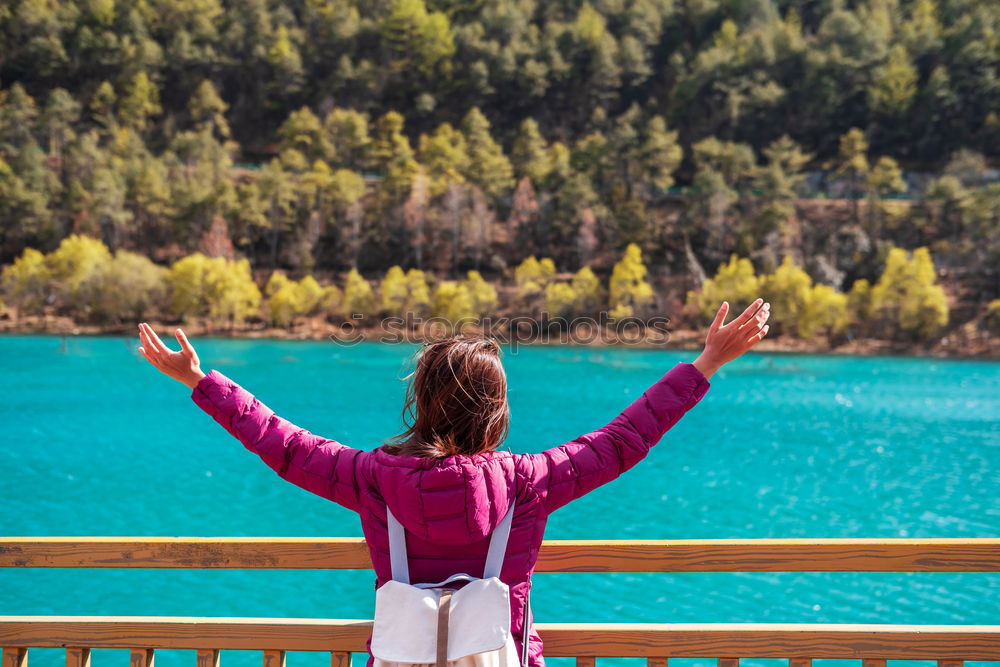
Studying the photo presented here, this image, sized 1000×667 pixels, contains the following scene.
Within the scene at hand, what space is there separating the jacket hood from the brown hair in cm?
4

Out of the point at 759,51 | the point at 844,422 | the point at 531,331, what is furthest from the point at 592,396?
the point at 759,51

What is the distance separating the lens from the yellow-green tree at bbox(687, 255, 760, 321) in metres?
54.8

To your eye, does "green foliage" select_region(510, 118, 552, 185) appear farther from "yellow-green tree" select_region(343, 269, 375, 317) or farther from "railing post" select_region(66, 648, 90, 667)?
"railing post" select_region(66, 648, 90, 667)

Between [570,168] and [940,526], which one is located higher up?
[570,168]

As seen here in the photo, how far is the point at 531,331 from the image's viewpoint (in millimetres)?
56125

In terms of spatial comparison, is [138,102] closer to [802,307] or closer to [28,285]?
[28,285]

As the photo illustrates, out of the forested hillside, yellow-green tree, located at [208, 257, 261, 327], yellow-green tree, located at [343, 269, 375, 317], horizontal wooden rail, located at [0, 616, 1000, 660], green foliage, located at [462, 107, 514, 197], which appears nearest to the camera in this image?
horizontal wooden rail, located at [0, 616, 1000, 660]

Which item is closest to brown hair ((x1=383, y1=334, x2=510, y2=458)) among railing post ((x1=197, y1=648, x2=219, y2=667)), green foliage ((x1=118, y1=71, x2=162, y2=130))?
railing post ((x1=197, y1=648, x2=219, y2=667))

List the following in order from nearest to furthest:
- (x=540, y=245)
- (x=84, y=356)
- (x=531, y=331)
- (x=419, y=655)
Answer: (x=419, y=655), (x=84, y=356), (x=531, y=331), (x=540, y=245)

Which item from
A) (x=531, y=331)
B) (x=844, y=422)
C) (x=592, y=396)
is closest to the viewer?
(x=844, y=422)

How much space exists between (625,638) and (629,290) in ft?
180

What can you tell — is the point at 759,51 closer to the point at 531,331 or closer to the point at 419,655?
the point at 531,331

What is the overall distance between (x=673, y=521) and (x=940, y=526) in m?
4.33

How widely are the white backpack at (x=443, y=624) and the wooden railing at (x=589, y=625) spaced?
0.50 meters
